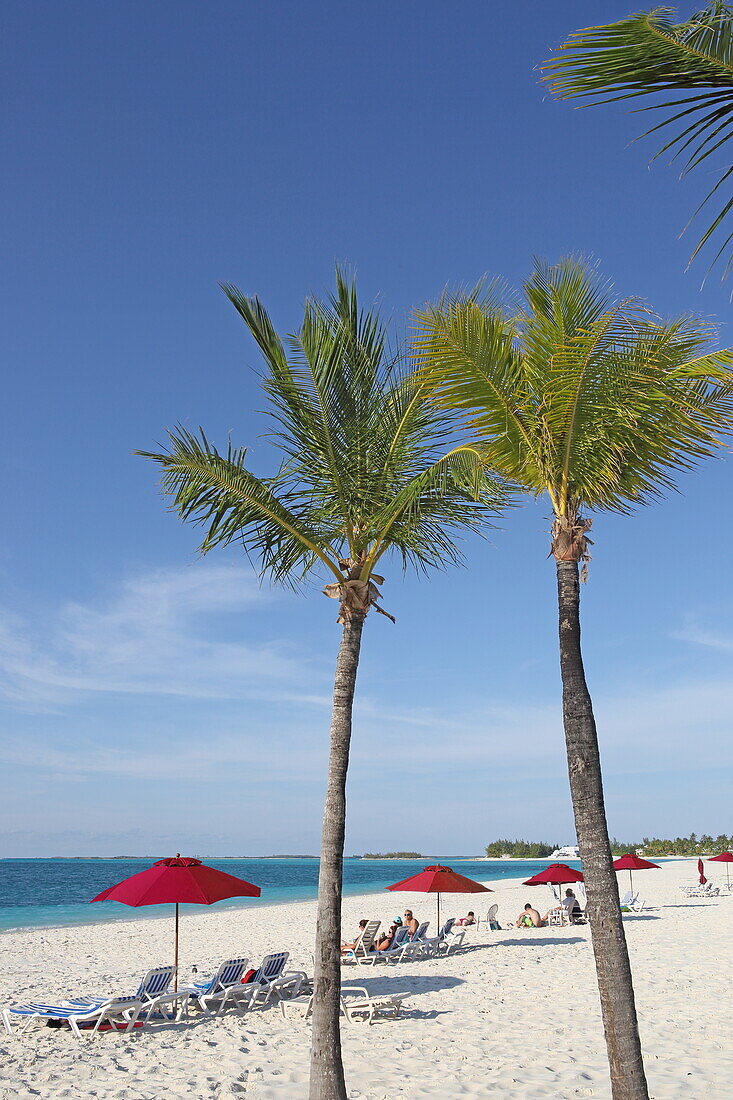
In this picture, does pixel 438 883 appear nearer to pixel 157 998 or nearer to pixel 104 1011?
pixel 157 998

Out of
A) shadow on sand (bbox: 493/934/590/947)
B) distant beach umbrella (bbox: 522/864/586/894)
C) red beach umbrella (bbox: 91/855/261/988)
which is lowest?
shadow on sand (bbox: 493/934/590/947)

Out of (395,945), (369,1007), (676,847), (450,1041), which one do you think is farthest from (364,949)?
(676,847)

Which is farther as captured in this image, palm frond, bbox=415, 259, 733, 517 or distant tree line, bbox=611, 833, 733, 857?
distant tree line, bbox=611, 833, 733, 857

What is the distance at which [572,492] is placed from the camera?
19.3ft

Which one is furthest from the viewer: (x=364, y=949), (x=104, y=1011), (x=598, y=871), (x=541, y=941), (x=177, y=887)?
(x=541, y=941)

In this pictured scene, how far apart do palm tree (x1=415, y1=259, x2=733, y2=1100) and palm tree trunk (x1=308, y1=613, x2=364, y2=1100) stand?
2471 millimetres

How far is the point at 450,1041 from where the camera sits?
9.14m

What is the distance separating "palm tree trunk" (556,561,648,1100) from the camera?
15.7 ft

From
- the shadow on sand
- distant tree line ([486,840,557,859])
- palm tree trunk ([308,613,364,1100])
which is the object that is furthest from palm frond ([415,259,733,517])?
distant tree line ([486,840,557,859])

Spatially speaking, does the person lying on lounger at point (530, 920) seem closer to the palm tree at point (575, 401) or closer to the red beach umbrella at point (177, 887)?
the red beach umbrella at point (177, 887)

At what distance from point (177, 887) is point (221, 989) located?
1.50 metres

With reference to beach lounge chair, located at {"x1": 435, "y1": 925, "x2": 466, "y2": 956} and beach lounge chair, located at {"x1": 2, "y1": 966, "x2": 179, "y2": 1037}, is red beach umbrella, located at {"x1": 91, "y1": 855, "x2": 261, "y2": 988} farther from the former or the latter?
beach lounge chair, located at {"x1": 435, "y1": 925, "x2": 466, "y2": 956}

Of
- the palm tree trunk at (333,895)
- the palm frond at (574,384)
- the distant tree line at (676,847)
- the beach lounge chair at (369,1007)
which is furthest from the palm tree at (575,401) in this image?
the distant tree line at (676,847)

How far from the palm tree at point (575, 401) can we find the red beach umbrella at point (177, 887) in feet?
21.7
